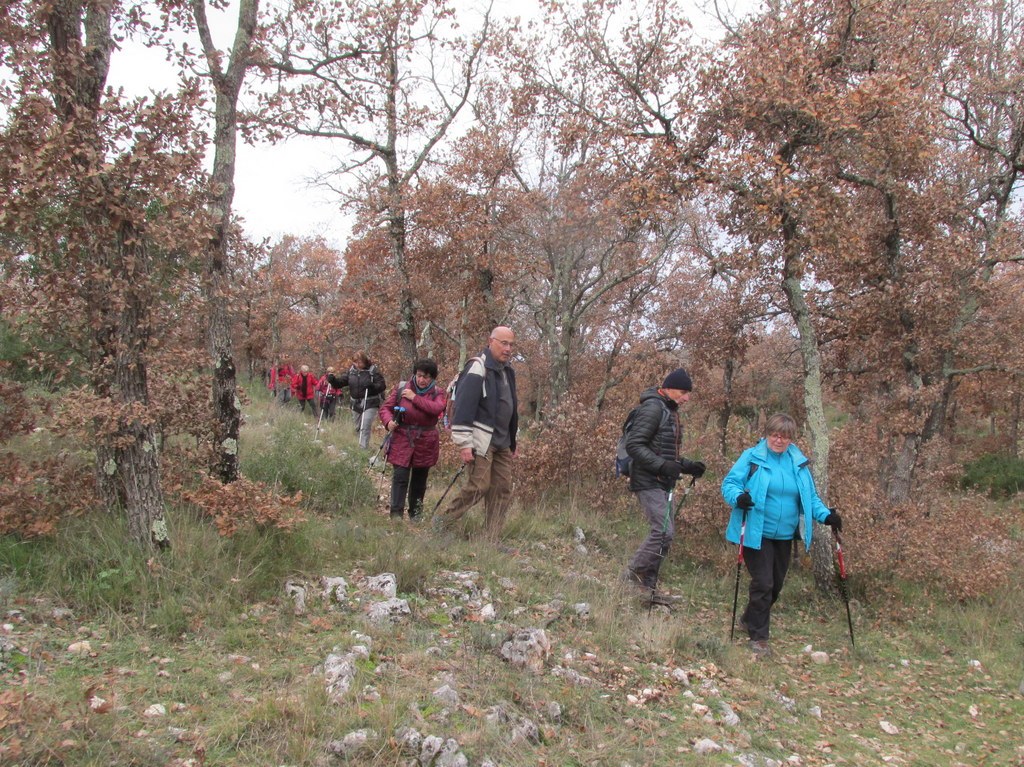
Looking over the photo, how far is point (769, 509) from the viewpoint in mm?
5484

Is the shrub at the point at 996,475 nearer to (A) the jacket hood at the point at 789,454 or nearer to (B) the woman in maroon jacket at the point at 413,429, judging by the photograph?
(A) the jacket hood at the point at 789,454

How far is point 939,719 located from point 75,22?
305 inches

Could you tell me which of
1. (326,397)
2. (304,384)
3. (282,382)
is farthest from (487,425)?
(282,382)

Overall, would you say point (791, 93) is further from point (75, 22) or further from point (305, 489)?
point (305, 489)

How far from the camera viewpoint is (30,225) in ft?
13.3

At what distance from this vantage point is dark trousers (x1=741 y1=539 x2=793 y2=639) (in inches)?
220

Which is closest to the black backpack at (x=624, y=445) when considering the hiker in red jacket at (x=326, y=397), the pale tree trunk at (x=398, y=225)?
the pale tree trunk at (x=398, y=225)

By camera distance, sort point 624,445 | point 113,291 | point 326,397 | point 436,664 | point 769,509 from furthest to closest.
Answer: point 326,397
point 624,445
point 769,509
point 113,291
point 436,664

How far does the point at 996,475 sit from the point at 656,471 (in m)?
21.0

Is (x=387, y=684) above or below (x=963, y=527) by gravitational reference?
below

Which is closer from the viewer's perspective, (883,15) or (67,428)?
(67,428)

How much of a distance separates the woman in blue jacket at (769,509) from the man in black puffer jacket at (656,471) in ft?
1.81

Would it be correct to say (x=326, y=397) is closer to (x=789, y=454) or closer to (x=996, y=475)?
(x=789, y=454)

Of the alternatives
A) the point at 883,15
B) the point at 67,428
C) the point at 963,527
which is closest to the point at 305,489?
the point at 67,428
